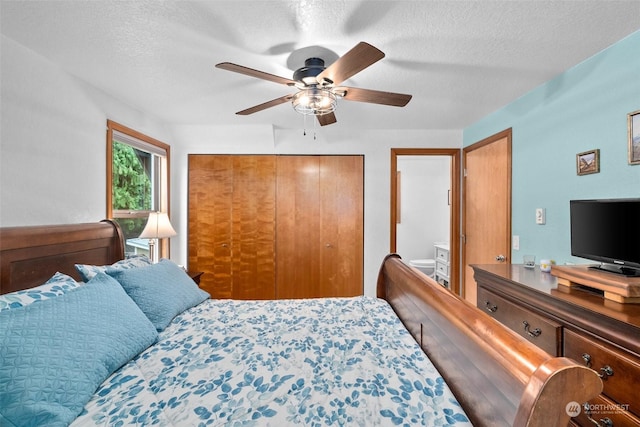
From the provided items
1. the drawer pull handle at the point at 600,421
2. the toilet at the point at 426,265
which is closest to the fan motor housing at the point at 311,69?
the drawer pull handle at the point at 600,421

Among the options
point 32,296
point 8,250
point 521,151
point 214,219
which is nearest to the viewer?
point 32,296

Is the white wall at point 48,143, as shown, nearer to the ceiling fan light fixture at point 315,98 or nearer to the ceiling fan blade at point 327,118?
the ceiling fan light fixture at point 315,98

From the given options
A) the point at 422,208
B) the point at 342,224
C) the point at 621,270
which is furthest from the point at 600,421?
the point at 422,208

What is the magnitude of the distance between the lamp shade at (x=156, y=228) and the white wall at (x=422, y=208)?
382 centimetres

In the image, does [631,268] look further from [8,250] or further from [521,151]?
[8,250]

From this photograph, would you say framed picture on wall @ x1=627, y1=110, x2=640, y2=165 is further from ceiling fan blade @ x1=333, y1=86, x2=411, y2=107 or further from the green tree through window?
the green tree through window

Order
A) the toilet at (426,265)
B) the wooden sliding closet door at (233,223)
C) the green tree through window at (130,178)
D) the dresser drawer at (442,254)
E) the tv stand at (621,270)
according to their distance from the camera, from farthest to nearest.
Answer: the toilet at (426,265) < the dresser drawer at (442,254) < the wooden sliding closet door at (233,223) < the green tree through window at (130,178) < the tv stand at (621,270)

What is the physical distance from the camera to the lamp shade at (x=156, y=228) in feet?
8.55

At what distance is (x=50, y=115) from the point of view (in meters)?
1.82

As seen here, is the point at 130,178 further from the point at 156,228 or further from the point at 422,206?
the point at 422,206

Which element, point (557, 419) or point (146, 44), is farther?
point (146, 44)

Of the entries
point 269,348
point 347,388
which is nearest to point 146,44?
point 269,348

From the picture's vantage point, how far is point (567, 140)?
6.40 ft

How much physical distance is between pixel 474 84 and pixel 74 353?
9.23 feet
